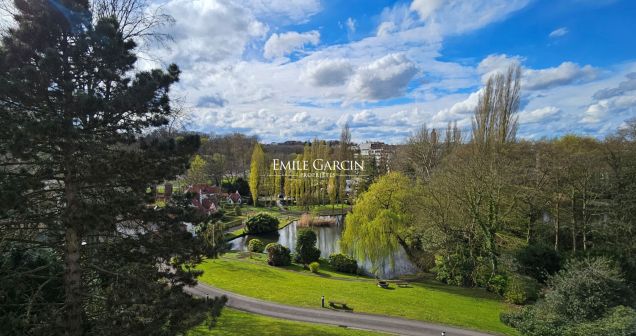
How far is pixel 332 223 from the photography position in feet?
151

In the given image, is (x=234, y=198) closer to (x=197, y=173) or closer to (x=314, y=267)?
(x=197, y=173)

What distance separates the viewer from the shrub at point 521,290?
1969 cm

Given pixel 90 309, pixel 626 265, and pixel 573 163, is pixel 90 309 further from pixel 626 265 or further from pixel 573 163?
pixel 573 163

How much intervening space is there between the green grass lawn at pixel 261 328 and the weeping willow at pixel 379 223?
Answer: 10070 mm

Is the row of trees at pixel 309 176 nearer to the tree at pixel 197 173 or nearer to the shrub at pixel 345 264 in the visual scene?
the tree at pixel 197 173

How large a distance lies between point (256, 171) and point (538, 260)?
39842mm

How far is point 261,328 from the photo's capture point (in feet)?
44.0

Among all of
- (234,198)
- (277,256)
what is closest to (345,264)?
(277,256)

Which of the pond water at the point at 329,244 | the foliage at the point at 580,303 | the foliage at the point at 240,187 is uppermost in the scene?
the foliage at the point at 240,187

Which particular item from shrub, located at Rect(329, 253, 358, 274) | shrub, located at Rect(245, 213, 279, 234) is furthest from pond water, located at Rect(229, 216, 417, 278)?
shrub, located at Rect(245, 213, 279, 234)

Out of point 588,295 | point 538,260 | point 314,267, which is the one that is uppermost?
point 588,295

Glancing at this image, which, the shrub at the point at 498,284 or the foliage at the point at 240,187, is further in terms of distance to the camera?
the foliage at the point at 240,187

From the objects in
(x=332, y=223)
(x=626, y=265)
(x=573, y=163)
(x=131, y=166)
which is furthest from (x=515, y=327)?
(x=332, y=223)

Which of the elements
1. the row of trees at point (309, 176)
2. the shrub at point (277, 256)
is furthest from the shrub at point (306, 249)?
the row of trees at point (309, 176)
